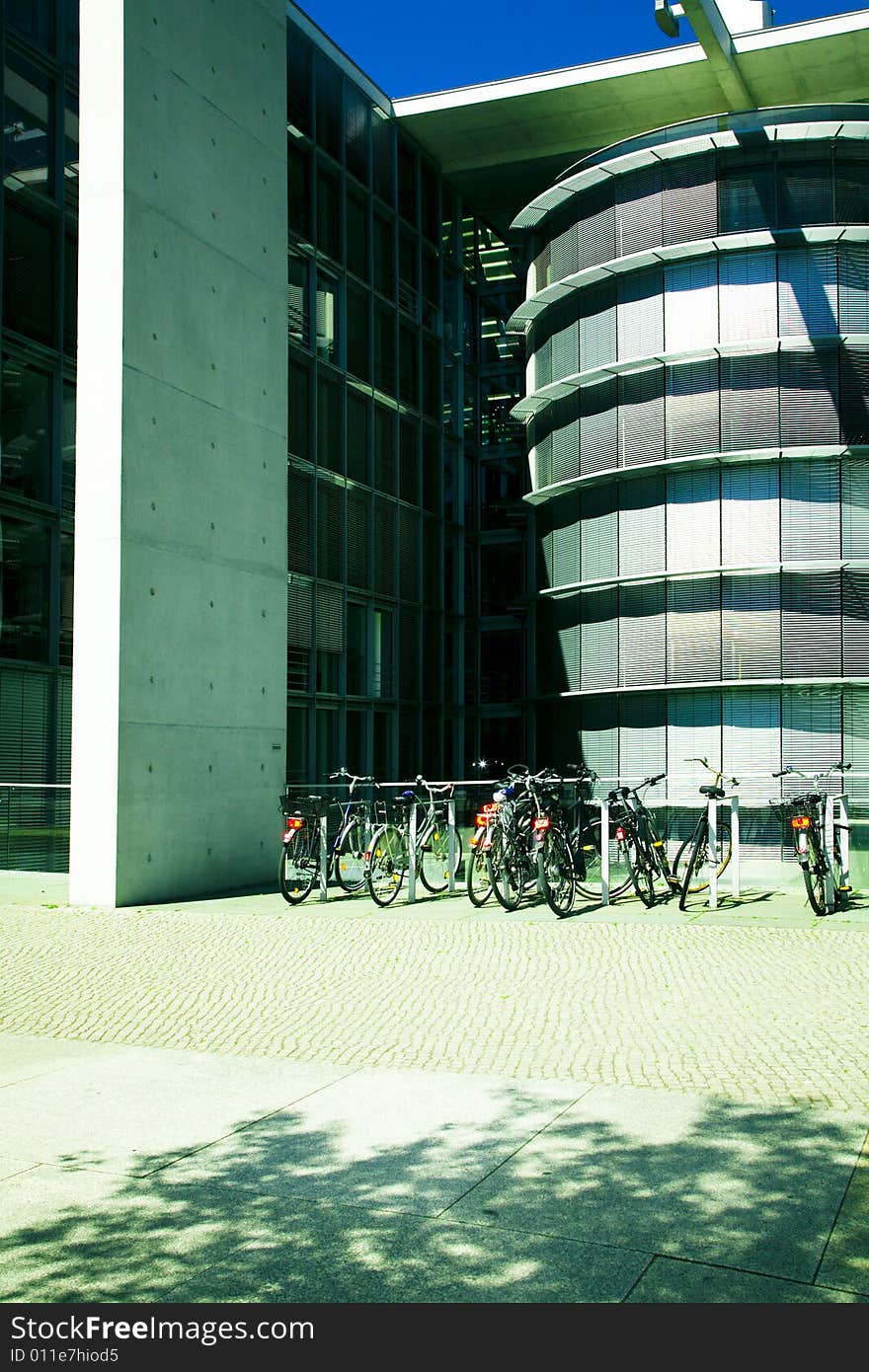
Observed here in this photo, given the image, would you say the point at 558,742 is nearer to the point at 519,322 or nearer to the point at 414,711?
the point at 414,711

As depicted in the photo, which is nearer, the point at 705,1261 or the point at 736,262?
the point at 705,1261

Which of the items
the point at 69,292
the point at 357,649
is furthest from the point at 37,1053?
the point at 357,649

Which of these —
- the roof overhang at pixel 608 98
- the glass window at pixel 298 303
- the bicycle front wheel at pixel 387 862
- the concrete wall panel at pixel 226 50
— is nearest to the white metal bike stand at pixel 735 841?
the bicycle front wheel at pixel 387 862

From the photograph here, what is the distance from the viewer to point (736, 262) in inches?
822

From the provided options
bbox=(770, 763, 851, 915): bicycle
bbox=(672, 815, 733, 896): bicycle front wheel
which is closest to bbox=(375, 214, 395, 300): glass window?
bbox=(672, 815, 733, 896): bicycle front wheel

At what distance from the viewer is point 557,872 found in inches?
543

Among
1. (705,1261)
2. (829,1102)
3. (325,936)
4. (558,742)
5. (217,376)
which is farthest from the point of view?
(558,742)

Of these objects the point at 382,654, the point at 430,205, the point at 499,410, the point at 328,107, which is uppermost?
the point at 328,107

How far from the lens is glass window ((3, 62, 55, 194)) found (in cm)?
2005

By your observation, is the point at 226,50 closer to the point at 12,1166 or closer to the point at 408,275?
the point at 408,275

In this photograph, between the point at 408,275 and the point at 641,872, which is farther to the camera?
the point at 408,275

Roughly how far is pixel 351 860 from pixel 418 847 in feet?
2.72
